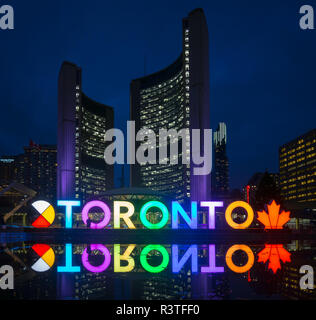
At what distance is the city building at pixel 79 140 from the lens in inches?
3686

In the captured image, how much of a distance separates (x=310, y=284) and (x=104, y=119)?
16636cm

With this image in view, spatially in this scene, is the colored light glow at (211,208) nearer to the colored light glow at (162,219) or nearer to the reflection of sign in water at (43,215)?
the colored light glow at (162,219)

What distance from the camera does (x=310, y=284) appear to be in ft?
35.7

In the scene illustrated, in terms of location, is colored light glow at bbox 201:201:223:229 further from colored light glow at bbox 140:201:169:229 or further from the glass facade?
the glass facade

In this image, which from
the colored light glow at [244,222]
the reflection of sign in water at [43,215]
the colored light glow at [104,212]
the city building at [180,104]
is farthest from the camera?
the city building at [180,104]

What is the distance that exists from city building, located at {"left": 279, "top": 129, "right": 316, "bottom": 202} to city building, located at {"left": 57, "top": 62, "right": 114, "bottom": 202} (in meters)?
91.9

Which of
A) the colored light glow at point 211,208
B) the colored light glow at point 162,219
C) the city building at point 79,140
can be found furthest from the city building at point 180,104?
the colored light glow at point 162,219

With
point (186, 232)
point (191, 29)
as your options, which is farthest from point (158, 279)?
point (191, 29)

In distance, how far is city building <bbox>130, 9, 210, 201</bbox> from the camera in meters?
68.8

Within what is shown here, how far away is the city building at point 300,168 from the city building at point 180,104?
58.5 metres

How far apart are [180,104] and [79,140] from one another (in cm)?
4083

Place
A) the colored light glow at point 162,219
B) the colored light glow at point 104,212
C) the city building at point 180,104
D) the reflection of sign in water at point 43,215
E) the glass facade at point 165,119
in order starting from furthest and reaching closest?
the glass facade at point 165,119 < the city building at point 180,104 < the reflection of sign in water at point 43,215 < the colored light glow at point 104,212 < the colored light glow at point 162,219

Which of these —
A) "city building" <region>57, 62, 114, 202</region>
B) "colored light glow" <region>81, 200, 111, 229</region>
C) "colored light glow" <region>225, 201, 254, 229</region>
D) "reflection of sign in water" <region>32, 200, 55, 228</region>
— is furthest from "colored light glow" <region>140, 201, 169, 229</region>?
"city building" <region>57, 62, 114, 202</region>
